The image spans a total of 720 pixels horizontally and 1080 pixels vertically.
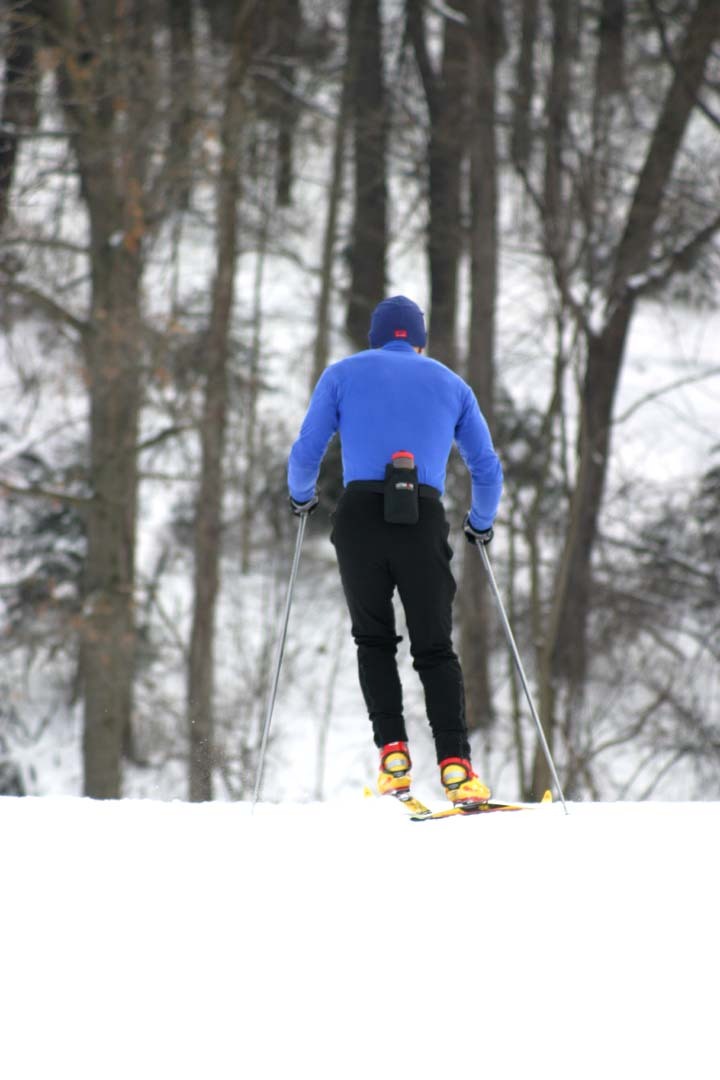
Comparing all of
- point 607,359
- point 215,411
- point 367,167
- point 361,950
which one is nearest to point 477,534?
point 361,950

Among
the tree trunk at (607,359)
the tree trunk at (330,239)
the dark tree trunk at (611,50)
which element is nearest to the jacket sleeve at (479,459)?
the tree trunk at (607,359)

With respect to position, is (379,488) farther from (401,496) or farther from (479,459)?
(479,459)

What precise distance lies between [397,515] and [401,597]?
36 cm

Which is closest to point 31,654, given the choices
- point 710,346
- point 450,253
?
point 450,253

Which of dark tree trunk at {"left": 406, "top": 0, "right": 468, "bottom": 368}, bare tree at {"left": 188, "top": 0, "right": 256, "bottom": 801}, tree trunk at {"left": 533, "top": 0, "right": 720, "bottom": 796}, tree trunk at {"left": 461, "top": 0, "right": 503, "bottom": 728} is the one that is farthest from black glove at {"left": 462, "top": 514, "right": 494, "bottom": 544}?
dark tree trunk at {"left": 406, "top": 0, "right": 468, "bottom": 368}

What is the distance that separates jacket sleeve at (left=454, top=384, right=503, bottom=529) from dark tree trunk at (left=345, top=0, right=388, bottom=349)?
10.6 m

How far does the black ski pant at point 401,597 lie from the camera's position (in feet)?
15.4

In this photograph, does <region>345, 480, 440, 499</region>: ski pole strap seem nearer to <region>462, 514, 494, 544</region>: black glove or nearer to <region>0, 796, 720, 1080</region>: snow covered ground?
<region>462, 514, 494, 544</region>: black glove

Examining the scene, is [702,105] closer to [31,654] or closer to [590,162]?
[590,162]

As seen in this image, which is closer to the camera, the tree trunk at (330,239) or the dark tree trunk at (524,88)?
the dark tree trunk at (524,88)

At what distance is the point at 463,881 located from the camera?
379 centimetres

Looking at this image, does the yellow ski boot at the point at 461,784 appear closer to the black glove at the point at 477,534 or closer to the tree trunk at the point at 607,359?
the black glove at the point at 477,534

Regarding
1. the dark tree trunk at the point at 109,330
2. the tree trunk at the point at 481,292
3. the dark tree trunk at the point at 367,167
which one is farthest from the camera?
the dark tree trunk at the point at 367,167

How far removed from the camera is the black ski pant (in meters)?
4.69
